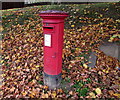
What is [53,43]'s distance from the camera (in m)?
2.28

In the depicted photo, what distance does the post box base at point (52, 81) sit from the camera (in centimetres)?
251

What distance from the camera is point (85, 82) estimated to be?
A: 2.63 m

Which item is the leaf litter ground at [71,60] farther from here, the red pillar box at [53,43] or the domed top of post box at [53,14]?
the domed top of post box at [53,14]

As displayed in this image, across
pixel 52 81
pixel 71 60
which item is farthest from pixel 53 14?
pixel 71 60

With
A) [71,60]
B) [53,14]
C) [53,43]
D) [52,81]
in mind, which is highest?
[53,14]

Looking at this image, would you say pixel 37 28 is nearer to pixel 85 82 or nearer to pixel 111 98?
pixel 85 82

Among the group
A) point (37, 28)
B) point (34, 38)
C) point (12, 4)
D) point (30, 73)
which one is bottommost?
point (30, 73)

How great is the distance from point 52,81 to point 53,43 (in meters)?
0.87

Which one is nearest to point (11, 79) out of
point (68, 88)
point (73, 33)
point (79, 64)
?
point (68, 88)

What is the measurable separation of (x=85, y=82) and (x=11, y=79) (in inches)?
71.3

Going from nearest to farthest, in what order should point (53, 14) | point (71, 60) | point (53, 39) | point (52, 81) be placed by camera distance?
point (53, 14)
point (53, 39)
point (52, 81)
point (71, 60)

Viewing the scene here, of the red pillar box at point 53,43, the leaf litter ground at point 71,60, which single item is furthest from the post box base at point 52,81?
the leaf litter ground at point 71,60

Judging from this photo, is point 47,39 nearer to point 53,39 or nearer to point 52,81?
point 53,39

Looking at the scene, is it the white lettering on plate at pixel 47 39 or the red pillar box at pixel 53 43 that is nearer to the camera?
the red pillar box at pixel 53 43
